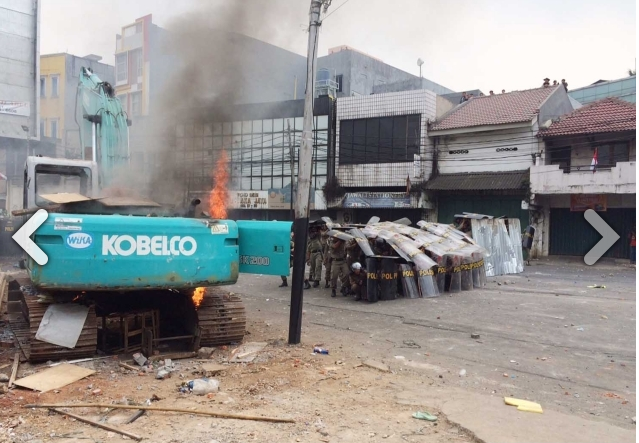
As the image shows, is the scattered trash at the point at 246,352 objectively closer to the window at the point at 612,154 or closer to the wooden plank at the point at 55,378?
the wooden plank at the point at 55,378

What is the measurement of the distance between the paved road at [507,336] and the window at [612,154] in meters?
10.3

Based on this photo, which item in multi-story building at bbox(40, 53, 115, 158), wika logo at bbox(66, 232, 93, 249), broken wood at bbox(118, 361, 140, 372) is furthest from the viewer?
multi-story building at bbox(40, 53, 115, 158)

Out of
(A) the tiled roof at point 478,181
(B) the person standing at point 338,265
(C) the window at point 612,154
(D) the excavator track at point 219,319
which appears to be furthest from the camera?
(A) the tiled roof at point 478,181

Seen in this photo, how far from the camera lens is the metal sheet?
5578 mm

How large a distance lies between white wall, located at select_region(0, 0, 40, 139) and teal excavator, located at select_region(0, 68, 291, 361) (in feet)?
84.3

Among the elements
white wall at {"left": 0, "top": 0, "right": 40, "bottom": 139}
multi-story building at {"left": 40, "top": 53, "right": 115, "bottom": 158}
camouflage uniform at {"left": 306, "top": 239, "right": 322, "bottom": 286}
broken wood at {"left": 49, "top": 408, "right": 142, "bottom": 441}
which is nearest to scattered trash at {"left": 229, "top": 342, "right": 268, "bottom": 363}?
broken wood at {"left": 49, "top": 408, "right": 142, "bottom": 441}

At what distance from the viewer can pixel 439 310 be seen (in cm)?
1000

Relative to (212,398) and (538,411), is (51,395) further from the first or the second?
(538,411)

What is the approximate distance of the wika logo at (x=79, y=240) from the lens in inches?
214

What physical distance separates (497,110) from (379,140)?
5.82 metres

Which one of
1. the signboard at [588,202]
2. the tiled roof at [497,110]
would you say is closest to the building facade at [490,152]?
the tiled roof at [497,110]

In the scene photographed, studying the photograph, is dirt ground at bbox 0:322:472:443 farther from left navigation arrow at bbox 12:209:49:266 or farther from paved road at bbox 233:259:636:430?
left navigation arrow at bbox 12:209:49:266

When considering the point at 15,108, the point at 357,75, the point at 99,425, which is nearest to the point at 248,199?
the point at 357,75

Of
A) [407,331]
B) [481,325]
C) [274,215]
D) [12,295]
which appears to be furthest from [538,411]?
[274,215]
